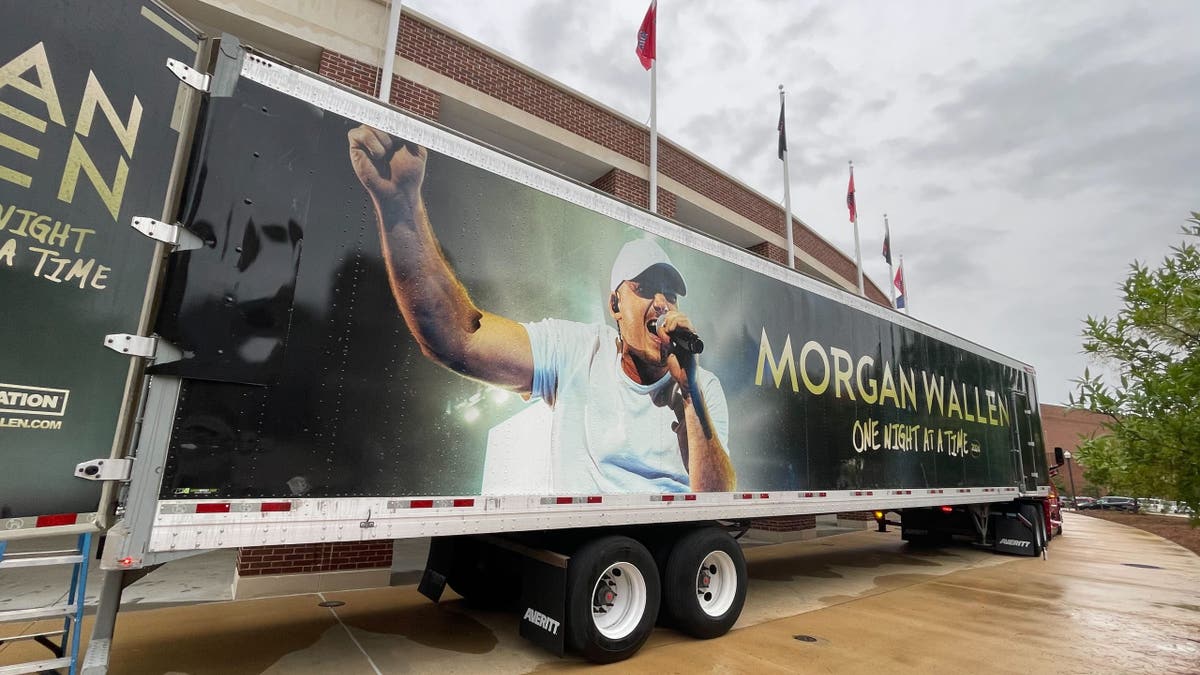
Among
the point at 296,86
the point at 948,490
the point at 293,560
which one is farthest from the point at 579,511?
the point at 948,490

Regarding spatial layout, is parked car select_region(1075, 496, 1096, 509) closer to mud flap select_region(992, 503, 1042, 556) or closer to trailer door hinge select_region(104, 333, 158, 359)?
mud flap select_region(992, 503, 1042, 556)

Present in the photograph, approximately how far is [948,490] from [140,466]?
10994 millimetres

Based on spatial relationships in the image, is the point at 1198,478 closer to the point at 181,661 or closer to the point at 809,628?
the point at 809,628

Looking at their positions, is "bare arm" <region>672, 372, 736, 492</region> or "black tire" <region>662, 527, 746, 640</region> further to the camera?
"bare arm" <region>672, 372, 736, 492</region>

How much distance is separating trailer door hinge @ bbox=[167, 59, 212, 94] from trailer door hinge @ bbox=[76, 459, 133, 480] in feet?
7.27

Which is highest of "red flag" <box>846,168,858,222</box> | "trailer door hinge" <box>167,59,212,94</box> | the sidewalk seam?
"red flag" <box>846,168,858,222</box>

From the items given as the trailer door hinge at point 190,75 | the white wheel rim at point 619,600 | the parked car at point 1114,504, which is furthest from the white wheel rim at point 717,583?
the parked car at point 1114,504

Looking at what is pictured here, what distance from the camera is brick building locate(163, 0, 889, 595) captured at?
8.02 metres

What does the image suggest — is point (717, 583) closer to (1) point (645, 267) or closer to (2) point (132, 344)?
(1) point (645, 267)

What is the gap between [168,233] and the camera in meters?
3.25

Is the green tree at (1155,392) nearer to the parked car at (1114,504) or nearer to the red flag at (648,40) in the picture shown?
the red flag at (648,40)

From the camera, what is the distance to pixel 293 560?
7.44 m

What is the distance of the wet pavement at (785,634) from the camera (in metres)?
5.01

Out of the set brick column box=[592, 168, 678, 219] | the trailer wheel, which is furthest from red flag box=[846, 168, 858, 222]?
the trailer wheel
